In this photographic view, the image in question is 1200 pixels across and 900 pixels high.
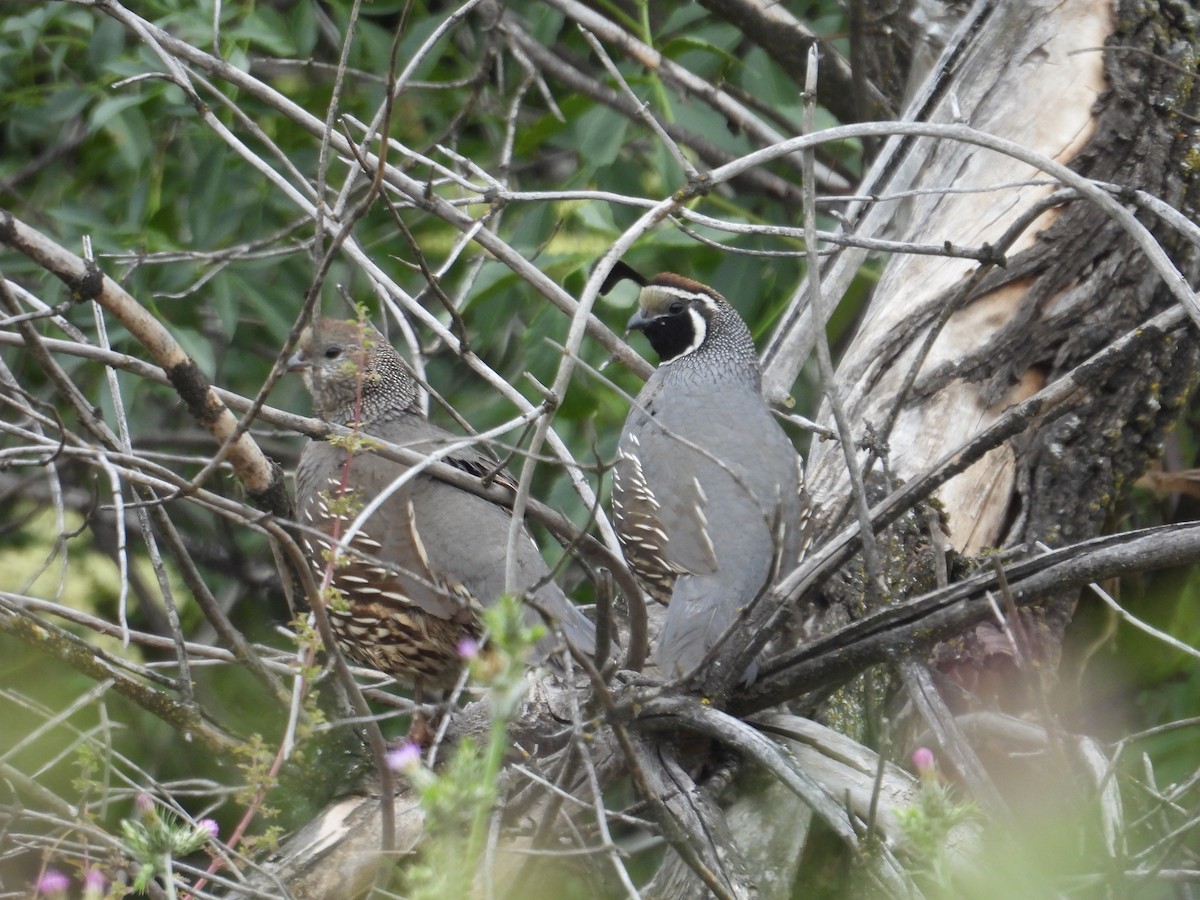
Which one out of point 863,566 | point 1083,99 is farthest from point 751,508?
point 1083,99

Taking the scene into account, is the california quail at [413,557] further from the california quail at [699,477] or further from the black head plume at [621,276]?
the black head plume at [621,276]

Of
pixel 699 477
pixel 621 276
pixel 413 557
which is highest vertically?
pixel 621 276

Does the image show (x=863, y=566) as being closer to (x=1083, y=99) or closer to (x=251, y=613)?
(x=1083, y=99)

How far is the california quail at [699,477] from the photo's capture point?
285cm

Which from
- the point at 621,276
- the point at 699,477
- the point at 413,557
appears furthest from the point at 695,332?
the point at 413,557

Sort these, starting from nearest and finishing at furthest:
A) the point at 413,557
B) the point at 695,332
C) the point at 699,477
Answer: the point at 699,477 → the point at 413,557 → the point at 695,332

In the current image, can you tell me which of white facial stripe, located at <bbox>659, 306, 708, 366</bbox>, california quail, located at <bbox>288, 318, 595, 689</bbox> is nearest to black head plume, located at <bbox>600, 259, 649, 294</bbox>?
white facial stripe, located at <bbox>659, 306, 708, 366</bbox>

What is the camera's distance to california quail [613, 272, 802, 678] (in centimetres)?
285

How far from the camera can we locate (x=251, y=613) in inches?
180

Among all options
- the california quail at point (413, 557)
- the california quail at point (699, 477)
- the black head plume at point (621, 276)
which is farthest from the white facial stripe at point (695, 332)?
the california quail at point (413, 557)

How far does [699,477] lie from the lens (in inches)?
125

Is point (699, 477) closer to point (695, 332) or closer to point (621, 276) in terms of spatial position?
point (695, 332)

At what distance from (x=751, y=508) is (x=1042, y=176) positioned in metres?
1.20

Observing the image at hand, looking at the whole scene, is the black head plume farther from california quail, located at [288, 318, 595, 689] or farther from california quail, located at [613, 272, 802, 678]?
california quail, located at [288, 318, 595, 689]
